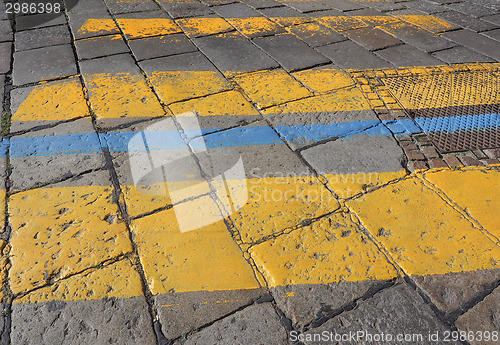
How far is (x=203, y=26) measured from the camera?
4309mm

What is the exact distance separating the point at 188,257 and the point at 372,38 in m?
3.33

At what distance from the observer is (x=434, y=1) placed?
5.25 m

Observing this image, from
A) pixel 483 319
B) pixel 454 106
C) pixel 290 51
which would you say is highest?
pixel 290 51

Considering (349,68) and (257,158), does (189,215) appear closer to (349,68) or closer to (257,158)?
(257,158)

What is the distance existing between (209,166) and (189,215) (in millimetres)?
439

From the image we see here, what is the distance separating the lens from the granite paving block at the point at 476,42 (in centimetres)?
390

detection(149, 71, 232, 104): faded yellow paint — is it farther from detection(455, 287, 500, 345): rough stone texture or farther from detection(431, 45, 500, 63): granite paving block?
detection(455, 287, 500, 345): rough stone texture

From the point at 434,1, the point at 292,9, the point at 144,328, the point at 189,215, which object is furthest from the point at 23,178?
the point at 434,1

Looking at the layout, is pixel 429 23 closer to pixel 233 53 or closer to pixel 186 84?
pixel 233 53

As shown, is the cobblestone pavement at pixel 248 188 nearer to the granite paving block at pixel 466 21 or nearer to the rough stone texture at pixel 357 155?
the rough stone texture at pixel 357 155

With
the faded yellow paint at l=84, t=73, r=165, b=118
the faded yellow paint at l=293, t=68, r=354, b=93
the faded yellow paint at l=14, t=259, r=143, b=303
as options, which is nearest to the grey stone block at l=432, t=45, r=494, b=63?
the faded yellow paint at l=293, t=68, r=354, b=93

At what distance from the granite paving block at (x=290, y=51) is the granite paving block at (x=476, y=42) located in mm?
1653

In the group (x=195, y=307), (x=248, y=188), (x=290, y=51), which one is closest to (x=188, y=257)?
(x=195, y=307)

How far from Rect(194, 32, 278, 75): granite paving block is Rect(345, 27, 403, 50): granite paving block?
1.10 m
